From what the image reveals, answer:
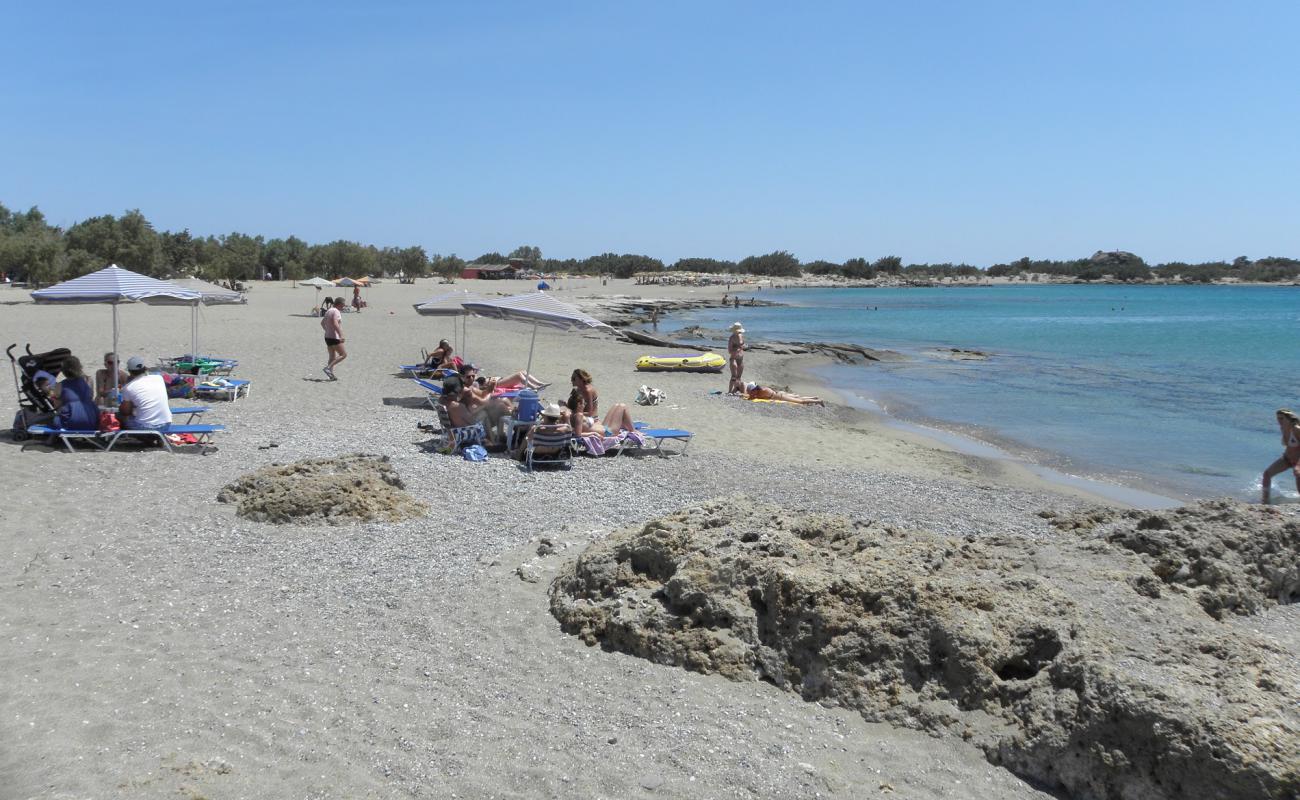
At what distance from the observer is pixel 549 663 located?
16.6 feet

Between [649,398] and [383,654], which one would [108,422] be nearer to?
[383,654]

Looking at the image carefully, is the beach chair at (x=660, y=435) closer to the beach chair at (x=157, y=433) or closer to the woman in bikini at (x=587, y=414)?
the woman in bikini at (x=587, y=414)

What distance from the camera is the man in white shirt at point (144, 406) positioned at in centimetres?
938

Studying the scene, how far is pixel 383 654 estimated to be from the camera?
197 inches

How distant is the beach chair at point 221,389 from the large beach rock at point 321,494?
5843 millimetres

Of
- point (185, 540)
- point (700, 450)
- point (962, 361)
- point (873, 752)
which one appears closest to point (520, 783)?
point (873, 752)

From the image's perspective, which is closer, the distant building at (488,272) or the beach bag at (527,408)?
the beach bag at (527,408)

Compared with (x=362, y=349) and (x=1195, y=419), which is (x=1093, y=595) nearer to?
(x=1195, y=419)

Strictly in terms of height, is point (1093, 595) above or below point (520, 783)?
above

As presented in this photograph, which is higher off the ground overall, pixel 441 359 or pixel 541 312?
pixel 541 312

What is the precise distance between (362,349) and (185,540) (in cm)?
1612

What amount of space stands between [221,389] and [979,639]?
1157 centimetres

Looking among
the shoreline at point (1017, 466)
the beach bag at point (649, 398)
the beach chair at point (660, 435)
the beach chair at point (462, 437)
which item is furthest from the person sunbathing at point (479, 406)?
the shoreline at point (1017, 466)

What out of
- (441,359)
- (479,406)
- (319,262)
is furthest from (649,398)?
(319,262)
